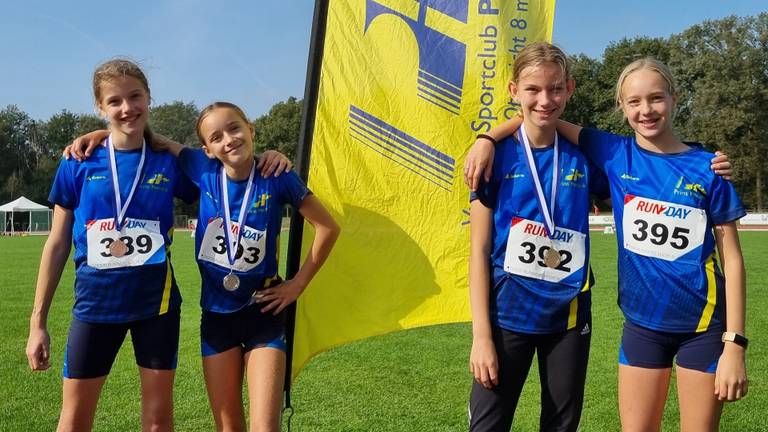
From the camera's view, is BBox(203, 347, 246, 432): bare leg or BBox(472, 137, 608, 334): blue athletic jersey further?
BBox(203, 347, 246, 432): bare leg

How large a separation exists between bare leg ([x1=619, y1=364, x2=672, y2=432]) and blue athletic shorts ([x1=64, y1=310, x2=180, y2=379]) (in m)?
2.05

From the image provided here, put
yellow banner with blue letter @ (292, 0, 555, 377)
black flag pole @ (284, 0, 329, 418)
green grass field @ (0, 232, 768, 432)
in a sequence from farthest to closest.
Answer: green grass field @ (0, 232, 768, 432)
yellow banner with blue letter @ (292, 0, 555, 377)
black flag pole @ (284, 0, 329, 418)

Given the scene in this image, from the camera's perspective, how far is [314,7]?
350 centimetres

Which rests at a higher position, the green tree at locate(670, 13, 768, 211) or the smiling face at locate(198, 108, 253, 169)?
the green tree at locate(670, 13, 768, 211)

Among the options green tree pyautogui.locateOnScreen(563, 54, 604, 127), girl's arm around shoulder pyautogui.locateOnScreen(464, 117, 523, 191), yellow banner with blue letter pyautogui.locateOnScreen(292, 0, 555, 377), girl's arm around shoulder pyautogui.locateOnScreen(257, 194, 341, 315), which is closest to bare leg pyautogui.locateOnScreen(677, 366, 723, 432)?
girl's arm around shoulder pyautogui.locateOnScreen(464, 117, 523, 191)

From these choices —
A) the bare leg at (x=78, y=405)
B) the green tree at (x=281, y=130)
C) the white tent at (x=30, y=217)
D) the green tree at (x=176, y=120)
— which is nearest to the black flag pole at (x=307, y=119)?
the bare leg at (x=78, y=405)

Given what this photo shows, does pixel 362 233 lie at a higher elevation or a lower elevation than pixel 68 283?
higher

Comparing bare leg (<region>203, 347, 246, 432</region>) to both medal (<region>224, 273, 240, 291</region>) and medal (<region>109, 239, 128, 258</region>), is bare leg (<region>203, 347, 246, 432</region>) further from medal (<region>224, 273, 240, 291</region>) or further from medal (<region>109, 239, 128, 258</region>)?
medal (<region>109, 239, 128, 258</region>)

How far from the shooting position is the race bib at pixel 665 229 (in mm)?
2680

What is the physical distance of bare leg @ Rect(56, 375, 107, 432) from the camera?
2.91m

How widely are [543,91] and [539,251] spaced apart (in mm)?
673

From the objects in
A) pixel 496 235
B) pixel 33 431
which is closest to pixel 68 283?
pixel 33 431

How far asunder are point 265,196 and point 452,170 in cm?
115

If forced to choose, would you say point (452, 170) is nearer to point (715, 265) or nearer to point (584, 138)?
point (584, 138)
